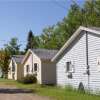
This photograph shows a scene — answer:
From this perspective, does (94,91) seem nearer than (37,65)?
Yes

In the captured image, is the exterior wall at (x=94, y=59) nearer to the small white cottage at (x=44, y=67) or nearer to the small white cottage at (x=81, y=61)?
the small white cottage at (x=81, y=61)

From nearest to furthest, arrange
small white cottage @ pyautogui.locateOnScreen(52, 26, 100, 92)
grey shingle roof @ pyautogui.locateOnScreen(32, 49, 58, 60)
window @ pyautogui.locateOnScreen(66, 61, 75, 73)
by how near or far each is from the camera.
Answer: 1. small white cottage @ pyautogui.locateOnScreen(52, 26, 100, 92)
2. window @ pyautogui.locateOnScreen(66, 61, 75, 73)
3. grey shingle roof @ pyautogui.locateOnScreen(32, 49, 58, 60)

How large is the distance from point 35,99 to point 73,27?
3573 cm

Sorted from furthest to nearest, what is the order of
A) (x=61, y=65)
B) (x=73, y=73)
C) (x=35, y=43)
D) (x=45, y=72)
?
(x=35, y=43)
(x=45, y=72)
(x=61, y=65)
(x=73, y=73)

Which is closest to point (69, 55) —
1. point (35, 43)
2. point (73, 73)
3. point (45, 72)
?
point (73, 73)

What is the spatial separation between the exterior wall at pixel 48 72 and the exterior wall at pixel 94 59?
15.1m

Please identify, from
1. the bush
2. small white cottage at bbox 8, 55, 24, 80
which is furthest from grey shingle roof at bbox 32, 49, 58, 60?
small white cottage at bbox 8, 55, 24, 80

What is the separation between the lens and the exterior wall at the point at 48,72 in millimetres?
39625

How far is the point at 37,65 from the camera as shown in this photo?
134ft

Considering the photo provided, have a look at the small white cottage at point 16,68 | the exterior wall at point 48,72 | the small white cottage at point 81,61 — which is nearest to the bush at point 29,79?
the exterior wall at point 48,72

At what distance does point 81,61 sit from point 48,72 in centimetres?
1409

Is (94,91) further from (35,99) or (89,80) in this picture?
(35,99)

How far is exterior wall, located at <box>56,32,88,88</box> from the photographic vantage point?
25.9 metres

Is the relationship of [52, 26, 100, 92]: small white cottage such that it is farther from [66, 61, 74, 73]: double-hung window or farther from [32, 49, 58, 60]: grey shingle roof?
[32, 49, 58, 60]: grey shingle roof
